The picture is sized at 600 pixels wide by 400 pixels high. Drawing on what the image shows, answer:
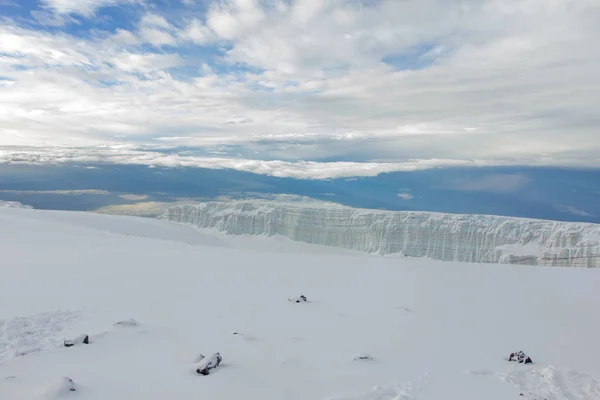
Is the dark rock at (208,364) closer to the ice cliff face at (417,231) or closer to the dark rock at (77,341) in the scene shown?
the dark rock at (77,341)

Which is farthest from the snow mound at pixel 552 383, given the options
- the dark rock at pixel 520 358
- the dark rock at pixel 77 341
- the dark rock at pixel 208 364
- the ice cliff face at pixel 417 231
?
the ice cliff face at pixel 417 231

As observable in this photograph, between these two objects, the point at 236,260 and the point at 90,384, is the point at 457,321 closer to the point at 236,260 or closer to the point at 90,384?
the point at 90,384

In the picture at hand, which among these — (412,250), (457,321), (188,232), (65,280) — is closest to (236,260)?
(65,280)

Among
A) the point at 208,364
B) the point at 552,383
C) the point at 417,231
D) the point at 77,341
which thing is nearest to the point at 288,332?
the point at 208,364

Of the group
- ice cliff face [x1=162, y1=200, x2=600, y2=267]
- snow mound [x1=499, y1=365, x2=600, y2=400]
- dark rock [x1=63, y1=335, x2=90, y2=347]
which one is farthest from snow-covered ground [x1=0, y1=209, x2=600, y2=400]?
ice cliff face [x1=162, y1=200, x2=600, y2=267]

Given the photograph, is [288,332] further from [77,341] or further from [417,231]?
[417,231]
